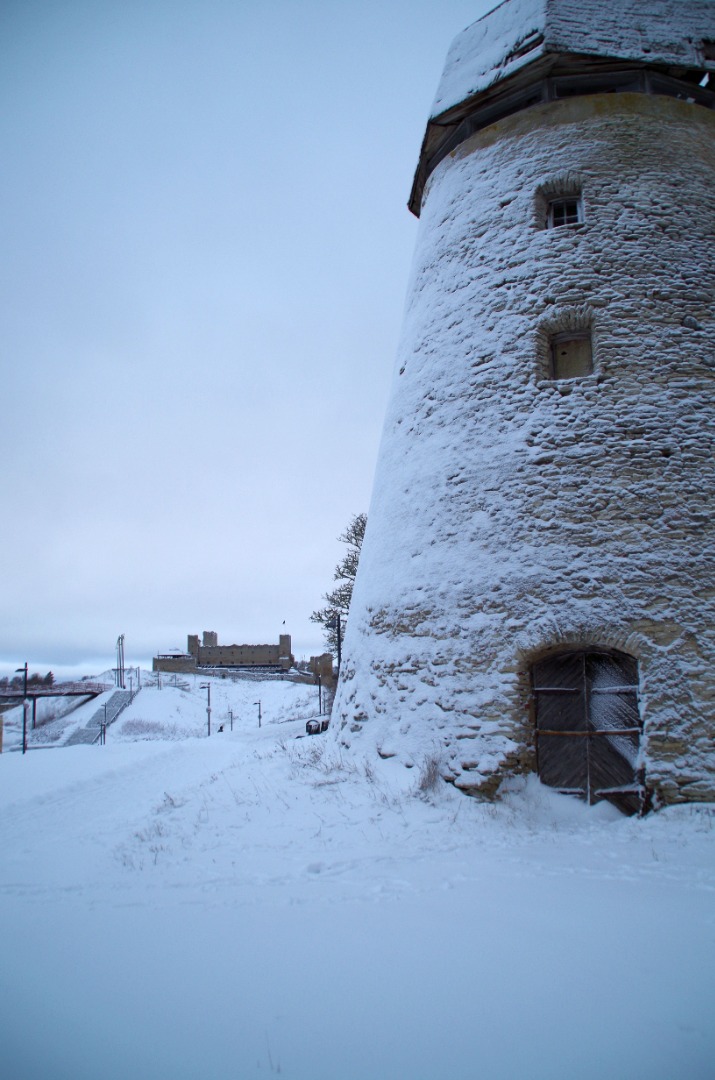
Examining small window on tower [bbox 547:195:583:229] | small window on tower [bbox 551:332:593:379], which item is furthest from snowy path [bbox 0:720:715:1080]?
small window on tower [bbox 547:195:583:229]

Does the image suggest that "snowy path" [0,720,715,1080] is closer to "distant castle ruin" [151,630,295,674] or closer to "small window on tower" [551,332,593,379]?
"small window on tower" [551,332,593,379]

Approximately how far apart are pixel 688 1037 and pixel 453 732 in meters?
4.47

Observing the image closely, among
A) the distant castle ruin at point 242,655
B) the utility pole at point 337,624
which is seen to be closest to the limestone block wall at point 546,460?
the utility pole at point 337,624

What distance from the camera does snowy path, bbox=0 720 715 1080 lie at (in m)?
2.85

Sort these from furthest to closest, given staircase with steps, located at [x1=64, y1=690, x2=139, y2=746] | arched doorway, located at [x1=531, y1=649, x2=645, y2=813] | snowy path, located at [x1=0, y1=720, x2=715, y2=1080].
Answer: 1. staircase with steps, located at [x1=64, y1=690, x2=139, y2=746]
2. arched doorway, located at [x1=531, y1=649, x2=645, y2=813]
3. snowy path, located at [x1=0, y1=720, x2=715, y2=1080]

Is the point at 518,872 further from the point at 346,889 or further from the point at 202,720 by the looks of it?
the point at 202,720

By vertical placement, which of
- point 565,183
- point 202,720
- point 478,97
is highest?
point 478,97

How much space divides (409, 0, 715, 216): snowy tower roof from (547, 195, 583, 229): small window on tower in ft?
6.82

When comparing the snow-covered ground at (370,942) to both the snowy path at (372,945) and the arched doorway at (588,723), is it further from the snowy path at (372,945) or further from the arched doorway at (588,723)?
the arched doorway at (588,723)

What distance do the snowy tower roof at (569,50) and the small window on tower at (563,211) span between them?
2.08 meters

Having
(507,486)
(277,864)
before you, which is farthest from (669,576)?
(277,864)

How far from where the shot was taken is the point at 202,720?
39219 millimetres

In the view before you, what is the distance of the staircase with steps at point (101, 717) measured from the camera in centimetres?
3127

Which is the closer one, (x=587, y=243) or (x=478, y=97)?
(x=587, y=243)
